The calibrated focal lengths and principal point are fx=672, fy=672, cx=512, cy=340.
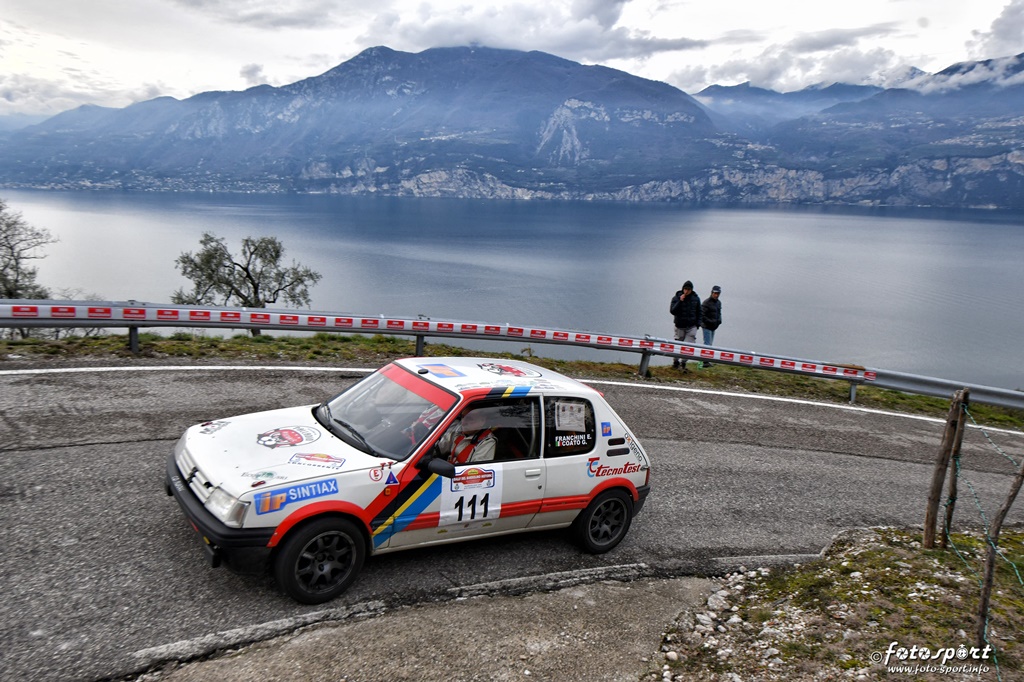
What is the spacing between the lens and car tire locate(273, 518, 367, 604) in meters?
4.85

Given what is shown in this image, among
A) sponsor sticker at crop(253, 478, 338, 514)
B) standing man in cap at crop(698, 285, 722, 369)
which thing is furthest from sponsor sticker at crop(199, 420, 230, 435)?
standing man in cap at crop(698, 285, 722, 369)

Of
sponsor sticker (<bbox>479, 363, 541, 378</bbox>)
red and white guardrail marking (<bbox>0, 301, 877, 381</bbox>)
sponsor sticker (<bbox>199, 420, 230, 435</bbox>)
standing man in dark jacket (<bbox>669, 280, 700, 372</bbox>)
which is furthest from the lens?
standing man in dark jacket (<bbox>669, 280, 700, 372</bbox>)

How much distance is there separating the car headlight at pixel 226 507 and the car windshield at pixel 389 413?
110 centimetres

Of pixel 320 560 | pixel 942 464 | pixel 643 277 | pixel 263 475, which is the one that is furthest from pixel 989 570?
pixel 643 277

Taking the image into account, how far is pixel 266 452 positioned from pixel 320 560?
3.08 ft

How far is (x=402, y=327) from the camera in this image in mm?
13211

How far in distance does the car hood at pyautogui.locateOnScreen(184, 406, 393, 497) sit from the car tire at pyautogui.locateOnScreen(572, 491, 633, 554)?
2.16m

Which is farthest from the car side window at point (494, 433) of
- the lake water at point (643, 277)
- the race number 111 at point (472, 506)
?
the lake water at point (643, 277)

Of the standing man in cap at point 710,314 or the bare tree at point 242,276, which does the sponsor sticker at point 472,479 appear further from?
the bare tree at point 242,276

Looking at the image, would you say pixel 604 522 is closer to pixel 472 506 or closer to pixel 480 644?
pixel 472 506

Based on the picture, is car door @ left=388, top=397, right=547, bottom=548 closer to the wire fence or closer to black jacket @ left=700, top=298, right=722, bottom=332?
the wire fence

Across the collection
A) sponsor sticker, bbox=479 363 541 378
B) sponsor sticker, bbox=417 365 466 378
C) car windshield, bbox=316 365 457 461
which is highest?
sponsor sticker, bbox=417 365 466 378

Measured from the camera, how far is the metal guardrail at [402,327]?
418 inches

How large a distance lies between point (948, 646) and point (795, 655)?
111 centimetres
